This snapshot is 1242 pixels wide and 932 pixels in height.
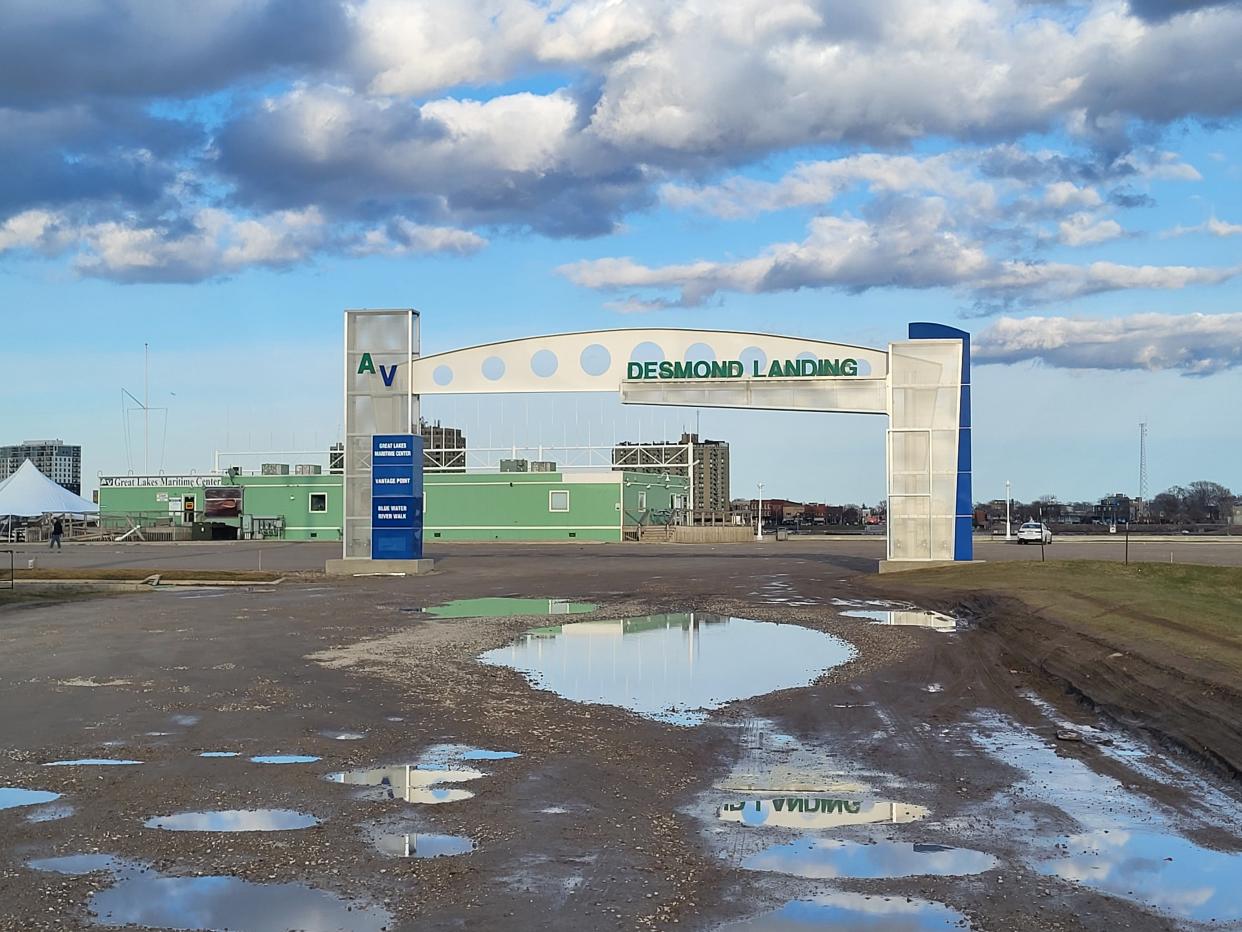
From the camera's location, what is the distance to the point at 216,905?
652cm

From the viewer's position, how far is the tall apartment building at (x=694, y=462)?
278ft

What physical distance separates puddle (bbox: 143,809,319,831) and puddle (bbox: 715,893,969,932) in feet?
10.9

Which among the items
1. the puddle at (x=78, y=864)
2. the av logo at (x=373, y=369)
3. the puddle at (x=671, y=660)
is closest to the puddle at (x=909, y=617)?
the puddle at (x=671, y=660)

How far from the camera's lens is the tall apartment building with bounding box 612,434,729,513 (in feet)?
278

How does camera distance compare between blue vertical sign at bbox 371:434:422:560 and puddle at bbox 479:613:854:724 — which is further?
blue vertical sign at bbox 371:434:422:560

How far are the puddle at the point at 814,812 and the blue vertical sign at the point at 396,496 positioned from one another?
3227 cm

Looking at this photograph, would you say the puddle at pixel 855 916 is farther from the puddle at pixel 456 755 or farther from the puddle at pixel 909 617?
the puddle at pixel 909 617

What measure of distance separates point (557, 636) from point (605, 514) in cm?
5691

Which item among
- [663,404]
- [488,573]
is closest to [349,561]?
[488,573]

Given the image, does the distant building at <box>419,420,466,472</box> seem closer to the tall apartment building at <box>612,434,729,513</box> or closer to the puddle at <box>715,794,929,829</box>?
the tall apartment building at <box>612,434,729,513</box>

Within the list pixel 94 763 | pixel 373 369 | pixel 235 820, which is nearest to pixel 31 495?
pixel 373 369

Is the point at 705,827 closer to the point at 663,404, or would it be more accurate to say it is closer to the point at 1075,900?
the point at 1075,900

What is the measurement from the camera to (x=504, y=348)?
134 feet

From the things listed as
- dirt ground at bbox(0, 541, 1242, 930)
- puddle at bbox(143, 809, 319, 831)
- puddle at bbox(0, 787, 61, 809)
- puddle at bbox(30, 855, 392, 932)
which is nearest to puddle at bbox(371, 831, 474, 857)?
dirt ground at bbox(0, 541, 1242, 930)
